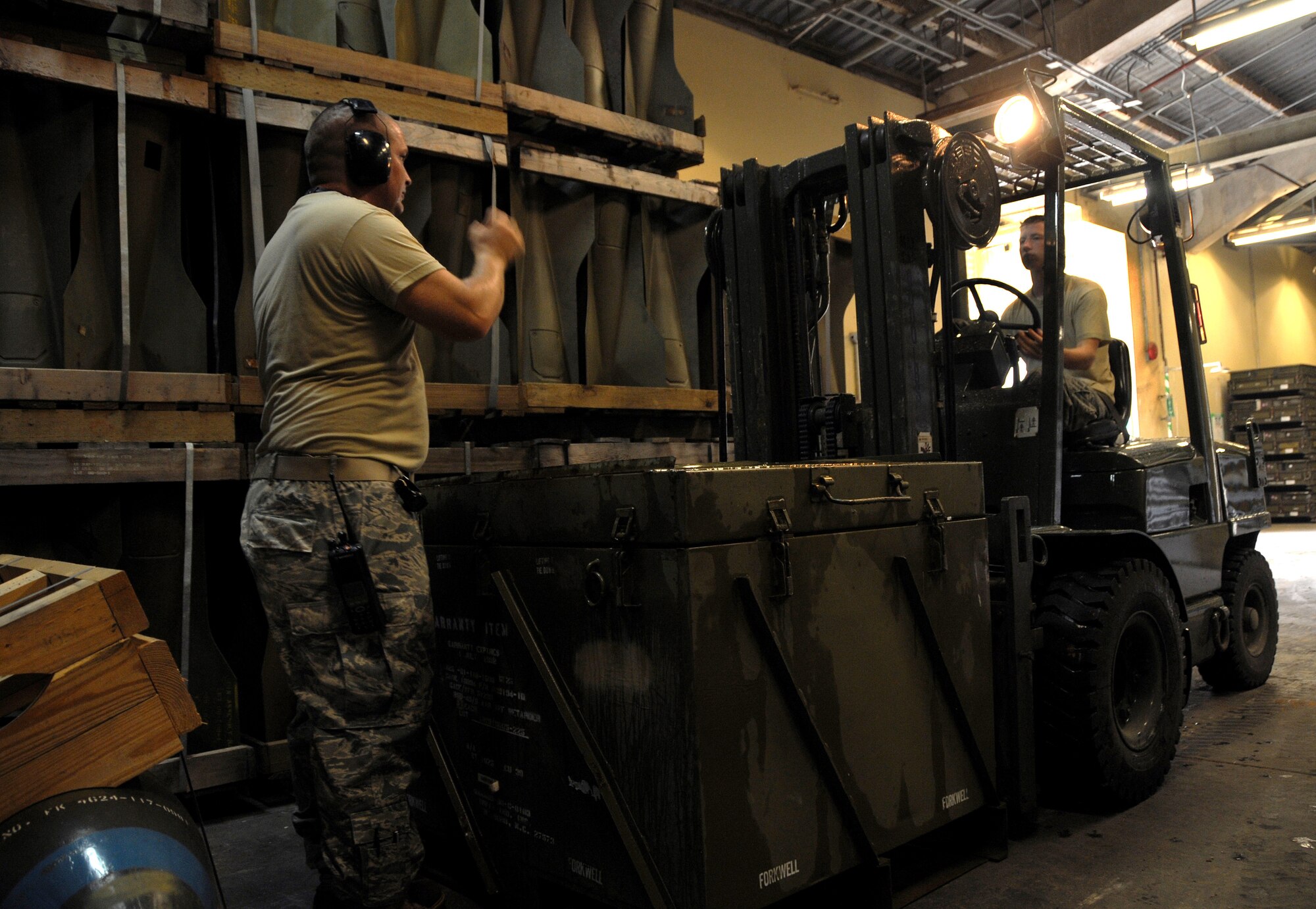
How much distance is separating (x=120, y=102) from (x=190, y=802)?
9.47ft

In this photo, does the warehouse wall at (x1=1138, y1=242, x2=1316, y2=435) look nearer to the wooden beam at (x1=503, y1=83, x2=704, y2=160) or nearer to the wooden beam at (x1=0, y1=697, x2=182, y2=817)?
the wooden beam at (x1=503, y1=83, x2=704, y2=160)

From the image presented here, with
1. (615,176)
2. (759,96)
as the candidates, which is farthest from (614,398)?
(759,96)

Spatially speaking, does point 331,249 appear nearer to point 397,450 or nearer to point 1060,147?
point 397,450

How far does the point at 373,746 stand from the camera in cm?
249

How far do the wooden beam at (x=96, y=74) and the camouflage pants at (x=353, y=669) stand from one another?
235 cm

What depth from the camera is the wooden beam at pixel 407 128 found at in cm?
422

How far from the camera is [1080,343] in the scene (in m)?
4.54

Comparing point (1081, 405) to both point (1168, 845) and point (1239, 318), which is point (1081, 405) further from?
point (1239, 318)

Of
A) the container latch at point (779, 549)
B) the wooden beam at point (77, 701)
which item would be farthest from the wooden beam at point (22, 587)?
the container latch at point (779, 549)

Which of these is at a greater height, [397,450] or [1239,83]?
[1239,83]

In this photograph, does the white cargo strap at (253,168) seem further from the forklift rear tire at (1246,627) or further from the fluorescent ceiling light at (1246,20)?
the fluorescent ceiling light at (1246,20)

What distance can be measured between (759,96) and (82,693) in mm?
9097

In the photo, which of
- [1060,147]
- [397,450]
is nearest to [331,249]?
[397,450]

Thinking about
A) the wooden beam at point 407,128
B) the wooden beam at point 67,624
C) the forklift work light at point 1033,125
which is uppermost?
the wooden beam at point 407,128
